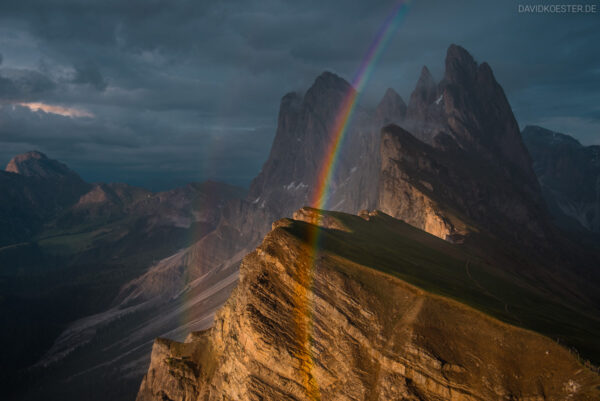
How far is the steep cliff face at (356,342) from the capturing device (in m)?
34.8

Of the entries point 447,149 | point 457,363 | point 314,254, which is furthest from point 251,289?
point 447,149

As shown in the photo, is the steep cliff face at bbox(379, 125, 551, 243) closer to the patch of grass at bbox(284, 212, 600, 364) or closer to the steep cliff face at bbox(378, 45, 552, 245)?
the steep cliff face at bbox(378, 45, 552, 245)

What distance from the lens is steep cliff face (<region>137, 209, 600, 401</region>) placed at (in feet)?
114

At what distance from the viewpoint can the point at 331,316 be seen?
43.1 m

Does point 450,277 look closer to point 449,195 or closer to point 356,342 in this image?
point 356,342

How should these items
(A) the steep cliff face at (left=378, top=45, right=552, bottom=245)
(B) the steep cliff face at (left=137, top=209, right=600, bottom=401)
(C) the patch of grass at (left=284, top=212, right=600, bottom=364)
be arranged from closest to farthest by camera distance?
(B) the steep cliff face at (left=137, top=209, right=600, bottom=401)
(C) the patch of grass at (left=284, top=212, right=600, bottom=364)
(A) the steep cliff face at (left=378, top=45, right=552, bottom=245)

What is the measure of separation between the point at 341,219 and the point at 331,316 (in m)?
32.7

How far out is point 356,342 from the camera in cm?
4091

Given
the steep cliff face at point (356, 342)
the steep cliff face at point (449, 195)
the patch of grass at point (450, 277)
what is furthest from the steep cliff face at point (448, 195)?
the steep cliff face at point (356, 342)

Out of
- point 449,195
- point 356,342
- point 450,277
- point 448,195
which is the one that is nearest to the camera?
point 356,342

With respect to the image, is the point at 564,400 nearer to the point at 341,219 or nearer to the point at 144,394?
the point at 341,219

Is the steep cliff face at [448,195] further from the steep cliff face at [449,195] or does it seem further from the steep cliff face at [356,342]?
the steep cliff face at [356,342]

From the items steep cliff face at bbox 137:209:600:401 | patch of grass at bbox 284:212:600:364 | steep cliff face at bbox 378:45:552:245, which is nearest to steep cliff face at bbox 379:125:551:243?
steep cliff face at bbox 378:45:552:245

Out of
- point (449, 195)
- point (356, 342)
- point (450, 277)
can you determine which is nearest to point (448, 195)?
point (449, 195)
